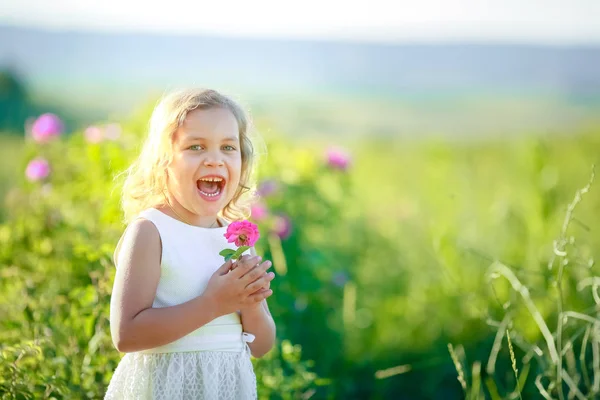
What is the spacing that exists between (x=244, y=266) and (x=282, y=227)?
4.83ft

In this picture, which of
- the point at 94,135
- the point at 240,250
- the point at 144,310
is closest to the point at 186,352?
the point at 144,310

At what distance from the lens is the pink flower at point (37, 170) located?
10.3 feet

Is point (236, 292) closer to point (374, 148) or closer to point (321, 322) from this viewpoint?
point (321, 322)

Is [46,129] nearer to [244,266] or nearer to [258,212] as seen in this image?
[258,212]

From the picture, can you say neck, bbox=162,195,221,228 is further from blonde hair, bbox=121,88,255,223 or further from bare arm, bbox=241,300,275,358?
bare arm, bbox=241,300,275,358

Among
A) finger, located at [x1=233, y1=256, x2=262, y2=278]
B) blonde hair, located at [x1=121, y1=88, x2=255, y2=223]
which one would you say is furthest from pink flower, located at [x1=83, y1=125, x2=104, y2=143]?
finger, located at [x1=233, y1=256, x2=262, y2=278]

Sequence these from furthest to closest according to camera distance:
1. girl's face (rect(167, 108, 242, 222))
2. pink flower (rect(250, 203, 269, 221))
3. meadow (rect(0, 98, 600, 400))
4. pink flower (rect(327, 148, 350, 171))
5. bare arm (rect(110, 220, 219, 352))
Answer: pink flower (rect(327, 148, 350, 171)) → pink flower (rect(250, 203, 269, 221)) → meadow (rect(0, 98, 600, 400)) → girl's face (rect(167, 108, 242, 222)) → bare arm (rect(110, 220, 219, 352))

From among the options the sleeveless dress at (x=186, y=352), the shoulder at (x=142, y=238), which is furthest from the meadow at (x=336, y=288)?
the shoulder at (x=142, y=238)

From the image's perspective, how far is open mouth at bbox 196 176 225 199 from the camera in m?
1.73

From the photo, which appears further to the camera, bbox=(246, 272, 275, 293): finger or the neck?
the neck

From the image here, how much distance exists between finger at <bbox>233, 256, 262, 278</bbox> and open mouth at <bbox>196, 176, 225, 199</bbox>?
174mm

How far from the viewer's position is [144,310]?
5.33ft

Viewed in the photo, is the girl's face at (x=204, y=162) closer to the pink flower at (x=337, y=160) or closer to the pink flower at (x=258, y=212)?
the pink flower at (x=258, y=212)

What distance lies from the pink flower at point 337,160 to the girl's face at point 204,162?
1.80m
